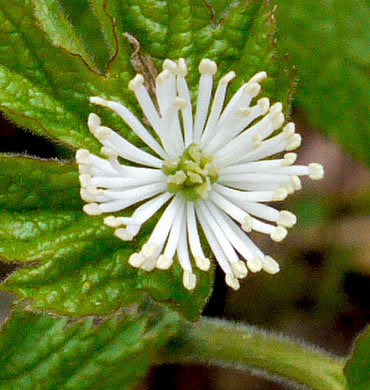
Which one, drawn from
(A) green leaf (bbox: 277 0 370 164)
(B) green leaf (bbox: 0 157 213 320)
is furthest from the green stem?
(A) green leaf (bbox: 277 0 370 164)

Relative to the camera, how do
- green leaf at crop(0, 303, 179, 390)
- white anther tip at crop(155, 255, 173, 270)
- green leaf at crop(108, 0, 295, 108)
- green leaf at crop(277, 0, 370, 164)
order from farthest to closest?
green leaf at crop(277, 0, 370, 164) → green leaf at crop(0, 303, 179, 390) → green leaf at crop(108, 0, 295, 108) → white anther tip at crop(155, 255, 173, 270)

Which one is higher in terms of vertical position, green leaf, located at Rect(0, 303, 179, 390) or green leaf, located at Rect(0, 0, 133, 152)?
green leaf, located at Rect(0, 0, 133, 152)

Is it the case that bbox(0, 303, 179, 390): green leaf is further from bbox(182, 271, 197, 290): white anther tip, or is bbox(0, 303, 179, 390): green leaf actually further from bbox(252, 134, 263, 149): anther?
bbox(252, 134, 263, 149): anther

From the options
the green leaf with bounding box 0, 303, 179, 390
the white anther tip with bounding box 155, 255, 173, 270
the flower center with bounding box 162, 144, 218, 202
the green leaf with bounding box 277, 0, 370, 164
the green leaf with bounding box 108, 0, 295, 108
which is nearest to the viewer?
the white anther tip with bounding box 155, 255, 173, 270

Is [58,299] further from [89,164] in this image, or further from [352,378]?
[352,378]

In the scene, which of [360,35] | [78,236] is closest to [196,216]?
[78,236]

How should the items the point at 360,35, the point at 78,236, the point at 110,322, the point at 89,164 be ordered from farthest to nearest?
the point at 360,35
the point at 110,322
the point at 78,236
the point at 89,164

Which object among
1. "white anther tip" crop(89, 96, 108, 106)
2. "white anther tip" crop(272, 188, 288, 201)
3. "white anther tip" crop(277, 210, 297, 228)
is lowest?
"white anther tip" crop(277, 210, 297, 228)

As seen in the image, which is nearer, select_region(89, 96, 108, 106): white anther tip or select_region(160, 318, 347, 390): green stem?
select_region(89, 96, 108, 106): white anther tip

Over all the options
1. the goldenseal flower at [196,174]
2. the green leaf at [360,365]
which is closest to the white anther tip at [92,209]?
the goldenseal flower at [196,174]
